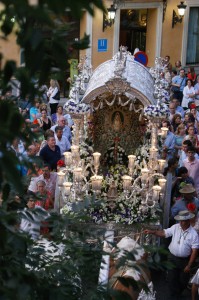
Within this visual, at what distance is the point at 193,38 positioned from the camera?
21.2 metres

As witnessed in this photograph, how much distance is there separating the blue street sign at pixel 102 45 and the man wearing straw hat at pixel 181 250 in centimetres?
1255

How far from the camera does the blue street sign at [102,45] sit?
1981 cm

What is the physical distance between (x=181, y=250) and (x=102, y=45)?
1298cm

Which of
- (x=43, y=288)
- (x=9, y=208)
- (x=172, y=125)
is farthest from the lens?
(x=172, y=125)

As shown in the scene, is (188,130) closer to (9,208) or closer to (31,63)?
(9,208)

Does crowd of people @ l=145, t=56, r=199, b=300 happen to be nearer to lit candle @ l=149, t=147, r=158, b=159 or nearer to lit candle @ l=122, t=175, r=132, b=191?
lit candle @ l=149, t=147, r=158, b=159

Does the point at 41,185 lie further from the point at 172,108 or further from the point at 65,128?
the point at 172,108

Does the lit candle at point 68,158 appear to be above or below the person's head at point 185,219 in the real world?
above

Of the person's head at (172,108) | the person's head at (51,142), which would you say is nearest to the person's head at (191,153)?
the person's head at (51,142)

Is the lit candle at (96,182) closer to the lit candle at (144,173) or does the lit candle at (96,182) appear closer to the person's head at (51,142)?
the lit candle at (144,173)

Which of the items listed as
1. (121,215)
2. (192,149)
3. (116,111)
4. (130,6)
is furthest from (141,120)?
(130,6)

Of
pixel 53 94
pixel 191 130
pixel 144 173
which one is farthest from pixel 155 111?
pixel 53 94

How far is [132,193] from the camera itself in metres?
8.70

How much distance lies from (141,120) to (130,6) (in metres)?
11.1
